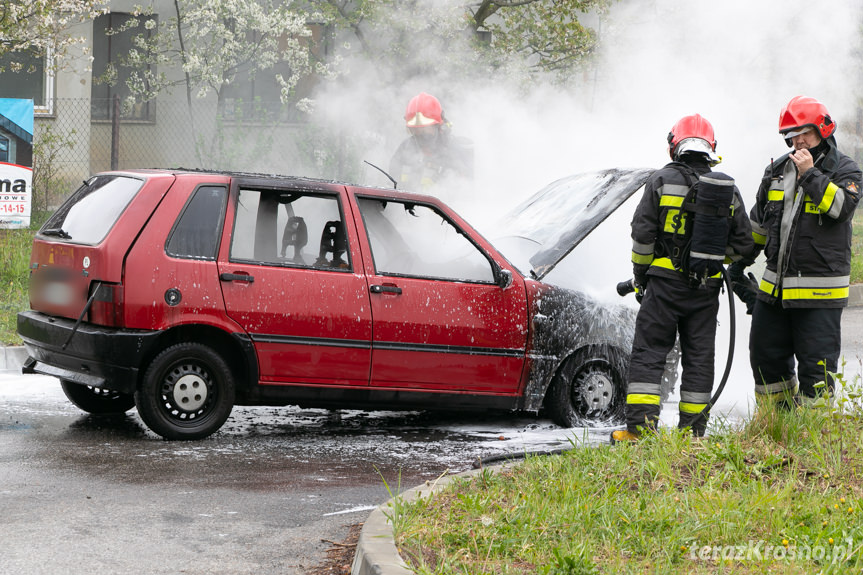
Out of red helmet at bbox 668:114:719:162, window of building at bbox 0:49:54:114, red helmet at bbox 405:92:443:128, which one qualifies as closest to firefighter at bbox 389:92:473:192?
red helmet at bbox 405:92:443:128

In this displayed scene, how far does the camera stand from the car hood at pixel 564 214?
24.0ft

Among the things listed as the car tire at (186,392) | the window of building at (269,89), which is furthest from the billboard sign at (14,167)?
the car tire at (186,392)

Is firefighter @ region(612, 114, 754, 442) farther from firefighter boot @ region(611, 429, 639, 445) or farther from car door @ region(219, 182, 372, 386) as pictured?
car door @ region(219, 182, 372, 386)

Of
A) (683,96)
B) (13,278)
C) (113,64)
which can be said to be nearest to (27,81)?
(113,64)

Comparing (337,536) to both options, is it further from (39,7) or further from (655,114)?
(39,7)

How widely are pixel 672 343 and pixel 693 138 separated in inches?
44.3

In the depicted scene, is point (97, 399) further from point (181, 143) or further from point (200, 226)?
point (181, 143)

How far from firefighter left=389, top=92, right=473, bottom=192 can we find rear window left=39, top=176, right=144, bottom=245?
3.98m

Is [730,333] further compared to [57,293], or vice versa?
[57,293]

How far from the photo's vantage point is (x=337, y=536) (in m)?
4.83

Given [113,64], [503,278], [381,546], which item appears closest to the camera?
[381,546]

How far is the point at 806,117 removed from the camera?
6043 millimetres

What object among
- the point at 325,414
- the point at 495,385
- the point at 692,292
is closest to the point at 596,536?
the point at 692,292

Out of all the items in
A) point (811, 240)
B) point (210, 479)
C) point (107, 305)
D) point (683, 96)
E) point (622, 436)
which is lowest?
point (210, 479)
